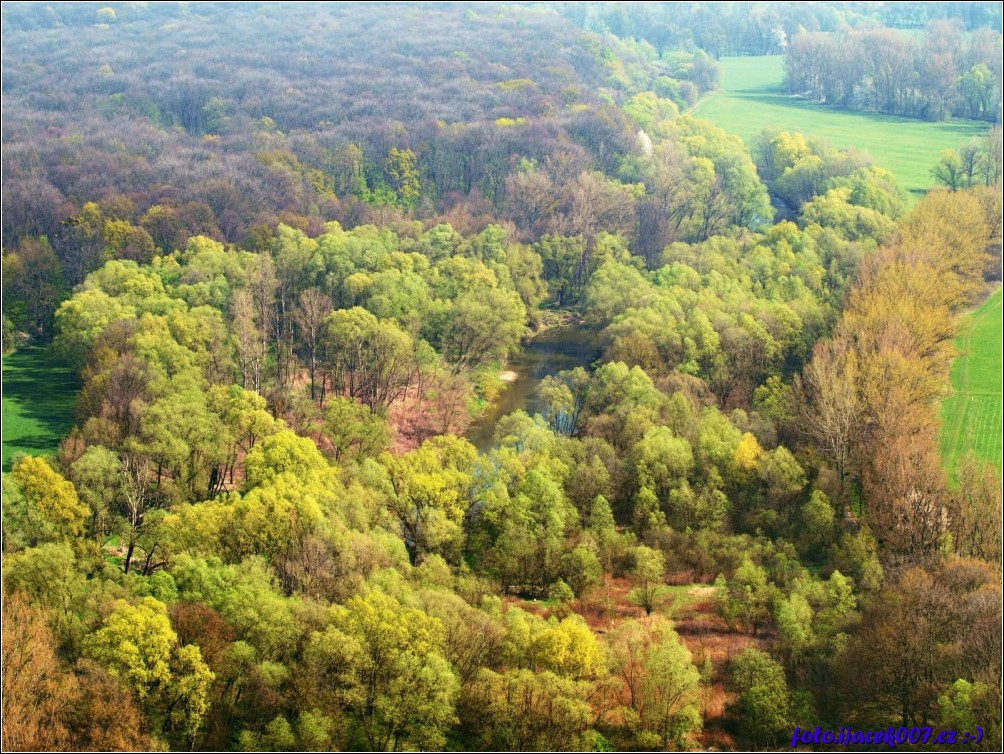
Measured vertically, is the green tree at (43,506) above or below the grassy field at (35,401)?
above

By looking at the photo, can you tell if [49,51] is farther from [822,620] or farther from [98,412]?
[822,620]

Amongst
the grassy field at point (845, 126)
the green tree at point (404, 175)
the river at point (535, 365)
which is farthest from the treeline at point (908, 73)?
the river at point (535, 365)

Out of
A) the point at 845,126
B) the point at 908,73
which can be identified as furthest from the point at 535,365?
the point at 908,73

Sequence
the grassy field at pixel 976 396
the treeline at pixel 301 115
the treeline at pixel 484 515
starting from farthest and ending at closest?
the treeline at pixel 301 115, the grassy field at pixel 976 396, the treeline at pixel 484 515

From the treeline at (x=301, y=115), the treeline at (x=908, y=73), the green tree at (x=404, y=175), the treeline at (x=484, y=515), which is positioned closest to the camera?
the treeline at (x=484, y=515)

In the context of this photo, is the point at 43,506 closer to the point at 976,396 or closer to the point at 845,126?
the point at 976,396

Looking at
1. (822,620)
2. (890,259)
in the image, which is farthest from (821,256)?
(822,620)

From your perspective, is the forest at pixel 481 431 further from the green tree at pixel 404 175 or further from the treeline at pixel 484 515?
the green tree at pixel 404 175
